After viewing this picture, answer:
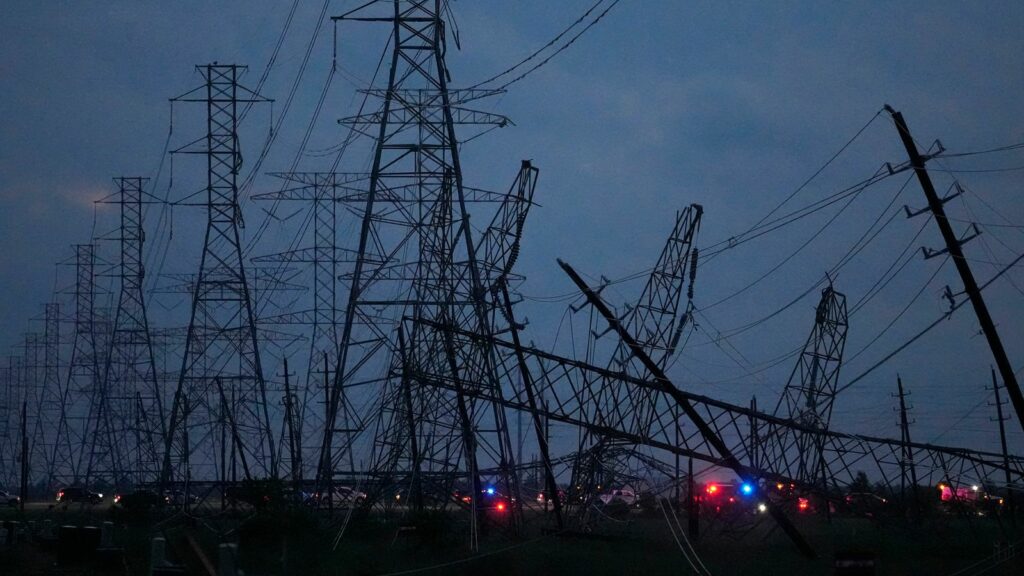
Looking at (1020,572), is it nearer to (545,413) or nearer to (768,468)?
(768,468)

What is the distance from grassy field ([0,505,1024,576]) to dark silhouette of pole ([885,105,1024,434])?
16.5 feet

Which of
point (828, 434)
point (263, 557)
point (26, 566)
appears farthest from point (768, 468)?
point (26, 566)

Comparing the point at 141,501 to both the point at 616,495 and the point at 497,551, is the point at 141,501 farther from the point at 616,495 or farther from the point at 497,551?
the point at 497,551

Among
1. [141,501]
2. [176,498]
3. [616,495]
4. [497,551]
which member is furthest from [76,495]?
[497,551]

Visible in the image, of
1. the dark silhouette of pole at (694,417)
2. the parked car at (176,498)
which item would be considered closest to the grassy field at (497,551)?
the dark silhouette of pole at (694,417)

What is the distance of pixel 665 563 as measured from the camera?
30000 mm

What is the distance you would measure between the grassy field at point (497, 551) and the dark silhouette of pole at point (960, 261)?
198 inches

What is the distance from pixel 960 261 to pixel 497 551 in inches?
548

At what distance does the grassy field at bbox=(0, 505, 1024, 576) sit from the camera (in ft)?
95.2

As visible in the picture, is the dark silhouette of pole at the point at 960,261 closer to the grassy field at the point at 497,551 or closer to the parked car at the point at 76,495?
the grassy field at the point at 497,551

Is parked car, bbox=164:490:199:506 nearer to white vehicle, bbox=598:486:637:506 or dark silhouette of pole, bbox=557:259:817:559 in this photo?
white vehicle, bbox=598:486:637:506

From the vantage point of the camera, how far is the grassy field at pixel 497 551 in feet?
95.2

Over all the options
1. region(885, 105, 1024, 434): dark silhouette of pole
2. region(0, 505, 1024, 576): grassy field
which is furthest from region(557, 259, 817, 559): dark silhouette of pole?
region(885, 105, 1024, 434): dark silhouette of pole

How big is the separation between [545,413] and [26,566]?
601 inches
